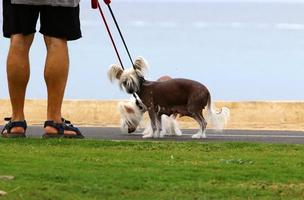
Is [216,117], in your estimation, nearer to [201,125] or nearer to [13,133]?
[201,125]

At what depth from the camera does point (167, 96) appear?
10.1 m

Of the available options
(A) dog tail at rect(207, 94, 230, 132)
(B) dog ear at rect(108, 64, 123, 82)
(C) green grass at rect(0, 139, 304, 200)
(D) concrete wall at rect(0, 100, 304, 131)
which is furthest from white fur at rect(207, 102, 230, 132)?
(C) green grass at rect(0, 139, 304, 200)

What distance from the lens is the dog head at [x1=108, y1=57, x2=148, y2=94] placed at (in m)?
10.2

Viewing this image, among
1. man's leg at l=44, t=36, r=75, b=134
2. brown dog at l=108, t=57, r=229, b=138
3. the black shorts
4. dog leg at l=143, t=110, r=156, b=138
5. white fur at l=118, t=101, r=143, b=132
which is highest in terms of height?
the black shorts

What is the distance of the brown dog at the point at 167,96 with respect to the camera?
32.9ft

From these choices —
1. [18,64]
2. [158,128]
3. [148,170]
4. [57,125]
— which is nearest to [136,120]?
[158,128]

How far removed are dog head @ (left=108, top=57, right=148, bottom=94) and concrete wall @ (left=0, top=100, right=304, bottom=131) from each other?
2.20 meters

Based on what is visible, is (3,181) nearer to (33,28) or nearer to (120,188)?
(120,188)

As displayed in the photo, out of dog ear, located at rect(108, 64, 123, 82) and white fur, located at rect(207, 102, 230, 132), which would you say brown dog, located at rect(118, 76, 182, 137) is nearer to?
white fur, located at rect(207, 102, 230, 132)

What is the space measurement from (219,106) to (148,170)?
21.7 ft

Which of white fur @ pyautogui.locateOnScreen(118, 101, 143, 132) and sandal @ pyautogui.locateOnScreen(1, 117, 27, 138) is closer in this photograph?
sandal @ pyautogui.locateOnScreen(1, 117, 27, 138)

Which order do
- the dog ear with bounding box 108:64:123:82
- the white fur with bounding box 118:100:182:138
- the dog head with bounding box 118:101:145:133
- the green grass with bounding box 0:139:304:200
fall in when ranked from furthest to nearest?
the dog head with bounding box 118:101:145:133 → the dog ear with bounding box 108:64:123:82 → the white fur with bounding box 118:100:182:138 → the green grass with bounding box 0:139:304:200

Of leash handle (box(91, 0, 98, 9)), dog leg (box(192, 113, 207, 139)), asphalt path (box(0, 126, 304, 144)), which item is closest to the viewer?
leash handle (box(91, 0, 98, 9))

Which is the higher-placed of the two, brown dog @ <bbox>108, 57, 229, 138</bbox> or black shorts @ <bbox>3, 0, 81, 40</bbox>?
black shorts @ <bbox>3, 0, 81, 40</bbox>
